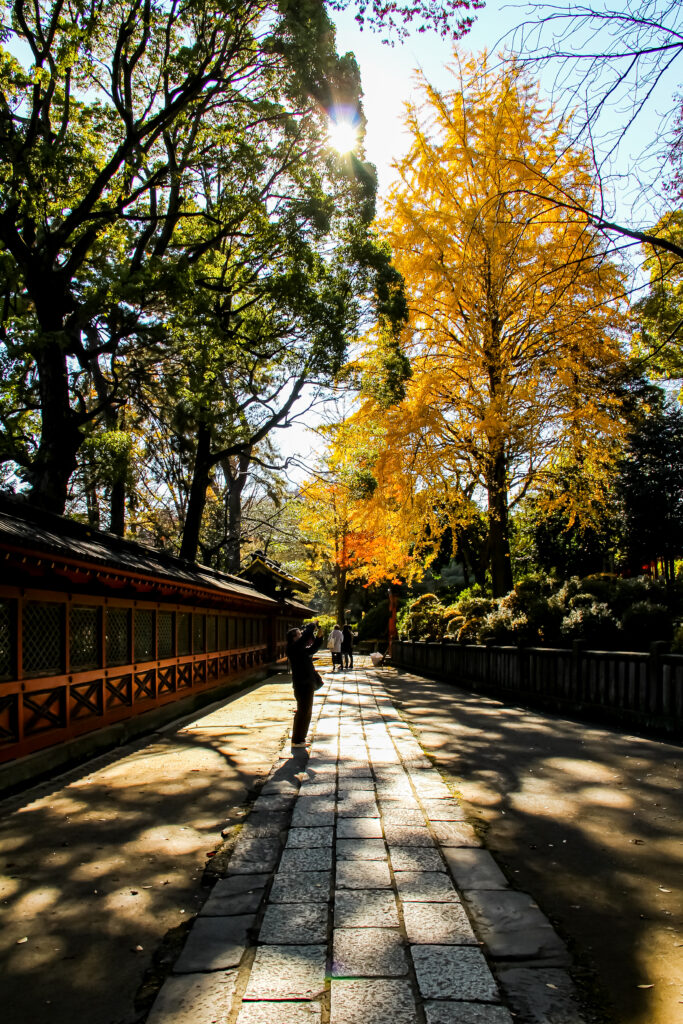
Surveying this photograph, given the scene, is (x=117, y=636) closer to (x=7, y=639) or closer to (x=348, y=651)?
(x=7, y=639)

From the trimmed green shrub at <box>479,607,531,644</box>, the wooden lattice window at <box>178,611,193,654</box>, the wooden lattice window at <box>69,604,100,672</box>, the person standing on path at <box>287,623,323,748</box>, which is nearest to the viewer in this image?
the wooden lattice window at <box>69,604,100,672</box>

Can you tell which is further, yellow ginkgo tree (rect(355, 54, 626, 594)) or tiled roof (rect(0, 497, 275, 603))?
yellow ginkgo tree (rect(355, 54, 626, 594))

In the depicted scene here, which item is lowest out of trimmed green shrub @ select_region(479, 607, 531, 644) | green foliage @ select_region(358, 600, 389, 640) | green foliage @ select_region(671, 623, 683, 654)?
green foliage @ select_region(358, 600, 389, 640)

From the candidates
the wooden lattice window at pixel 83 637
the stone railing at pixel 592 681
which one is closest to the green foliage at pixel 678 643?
the stone railing at pixel 592 681

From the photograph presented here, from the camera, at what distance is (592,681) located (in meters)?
11.0

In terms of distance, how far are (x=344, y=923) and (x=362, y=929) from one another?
0.39 feet

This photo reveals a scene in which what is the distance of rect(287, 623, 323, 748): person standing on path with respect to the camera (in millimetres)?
9047

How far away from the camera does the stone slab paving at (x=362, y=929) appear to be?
279 cm

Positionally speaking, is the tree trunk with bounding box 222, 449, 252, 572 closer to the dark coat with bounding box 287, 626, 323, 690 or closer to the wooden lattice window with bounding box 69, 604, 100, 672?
the wooden lattice window with bounding box 69, 604, 100, 672

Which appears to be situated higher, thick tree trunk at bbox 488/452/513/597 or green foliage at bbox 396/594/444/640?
thick tree trunk at bbox 488/452/513/597

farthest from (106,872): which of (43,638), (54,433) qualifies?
(54,433)

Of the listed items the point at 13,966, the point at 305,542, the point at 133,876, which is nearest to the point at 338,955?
the point at 13,966

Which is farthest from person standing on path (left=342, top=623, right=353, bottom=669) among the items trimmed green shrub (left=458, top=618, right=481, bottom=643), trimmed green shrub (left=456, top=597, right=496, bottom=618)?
trimmed green shrub (left=458, top=618, right=481, bottom=643)

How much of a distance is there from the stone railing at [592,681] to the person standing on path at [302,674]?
14.6ft
